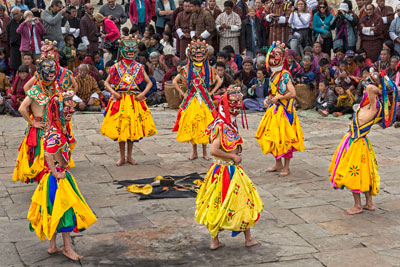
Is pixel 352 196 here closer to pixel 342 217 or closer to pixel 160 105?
pixel 342 217

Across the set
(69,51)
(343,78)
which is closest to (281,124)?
(343,78)

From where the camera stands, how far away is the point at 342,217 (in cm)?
810

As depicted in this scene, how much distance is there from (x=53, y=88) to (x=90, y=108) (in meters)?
5.84

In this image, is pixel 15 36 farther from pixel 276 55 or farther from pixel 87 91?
pixel 276 55

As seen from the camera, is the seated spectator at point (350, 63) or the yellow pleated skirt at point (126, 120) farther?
the seated spectator at point (350, 63)

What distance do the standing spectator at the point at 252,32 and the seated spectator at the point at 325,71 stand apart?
7.38 feet

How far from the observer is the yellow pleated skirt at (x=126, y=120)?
1048 cm

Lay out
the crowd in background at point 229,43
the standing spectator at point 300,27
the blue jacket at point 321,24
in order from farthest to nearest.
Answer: the blue jacket at point 321,24 < the standing spectator at point 300,27 < the crowd in background at point 229,43

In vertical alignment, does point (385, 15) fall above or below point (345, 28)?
above

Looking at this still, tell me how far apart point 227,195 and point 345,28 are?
10103 mm

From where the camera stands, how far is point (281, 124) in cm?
984


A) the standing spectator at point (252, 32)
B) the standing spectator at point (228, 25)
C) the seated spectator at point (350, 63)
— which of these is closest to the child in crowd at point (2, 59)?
the standing spectator at point (228, 25)

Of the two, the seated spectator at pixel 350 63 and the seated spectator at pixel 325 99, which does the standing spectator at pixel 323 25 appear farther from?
the seated spectator at pixel 325 99

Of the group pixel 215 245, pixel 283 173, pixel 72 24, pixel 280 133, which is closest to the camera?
pixel 215 245
